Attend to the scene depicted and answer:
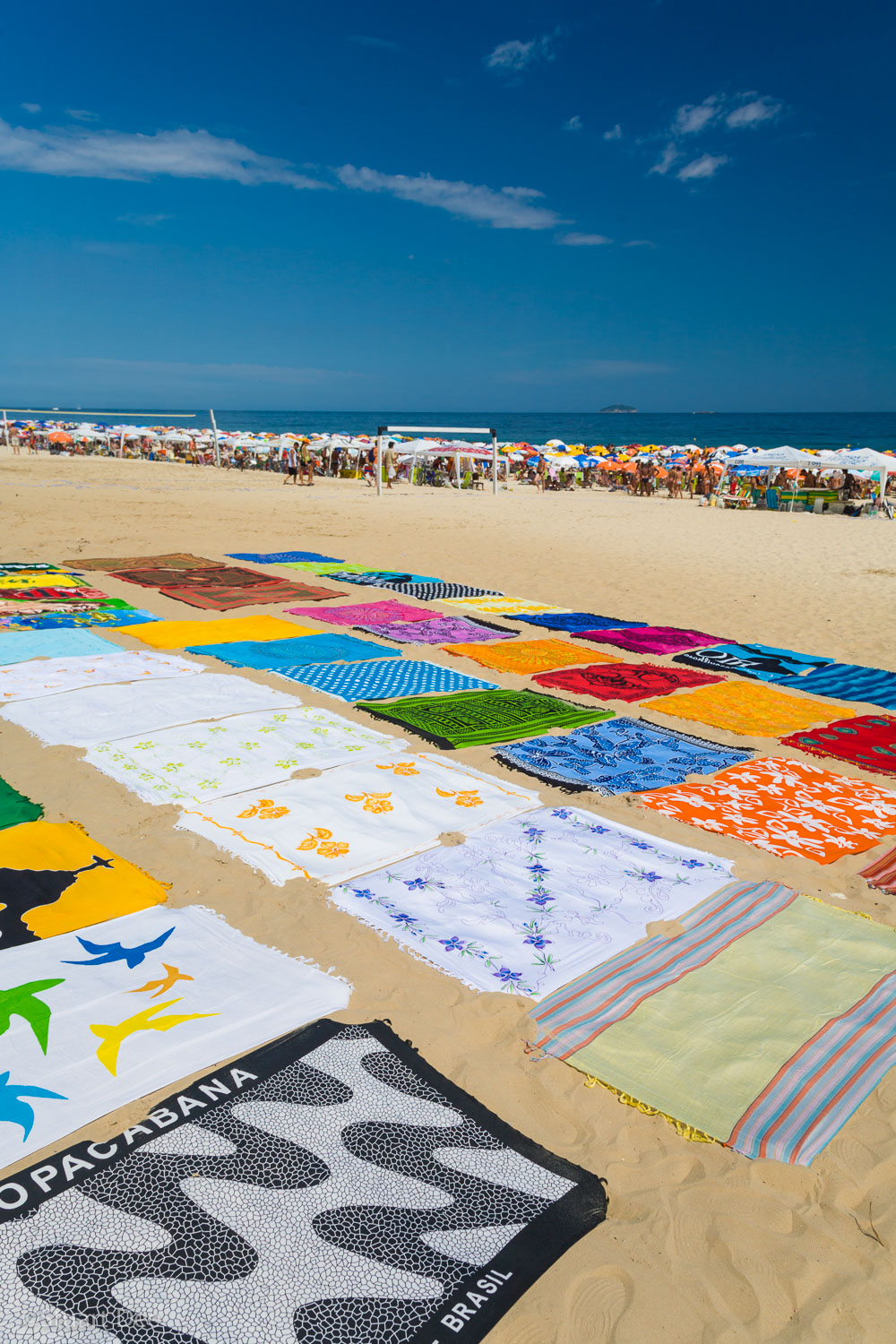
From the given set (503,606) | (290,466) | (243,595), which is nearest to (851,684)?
(503,606)

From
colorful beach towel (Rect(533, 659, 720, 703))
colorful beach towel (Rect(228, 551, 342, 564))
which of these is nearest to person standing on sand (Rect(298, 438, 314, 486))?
colorful beach towel (Rect(228, 551, 342, 564))

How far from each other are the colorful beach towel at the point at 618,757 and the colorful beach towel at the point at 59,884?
2.11m

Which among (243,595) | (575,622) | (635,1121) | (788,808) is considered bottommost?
(635,1121)

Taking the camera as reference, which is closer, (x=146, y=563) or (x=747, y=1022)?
(x=747, y=1022)

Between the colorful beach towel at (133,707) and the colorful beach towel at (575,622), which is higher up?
the colorful beach towel at (575,622)

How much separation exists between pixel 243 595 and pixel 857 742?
236 inches

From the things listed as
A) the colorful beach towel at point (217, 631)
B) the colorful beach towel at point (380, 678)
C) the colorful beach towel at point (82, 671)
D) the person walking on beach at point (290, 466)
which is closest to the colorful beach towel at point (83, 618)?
the colorful beach towel at point (217, 631)

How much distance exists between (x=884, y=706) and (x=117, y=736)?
5.09 metres

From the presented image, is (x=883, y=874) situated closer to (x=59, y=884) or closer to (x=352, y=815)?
(x=352, y=815)

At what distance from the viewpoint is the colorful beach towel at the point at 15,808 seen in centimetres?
350

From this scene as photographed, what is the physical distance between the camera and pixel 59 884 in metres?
2.97

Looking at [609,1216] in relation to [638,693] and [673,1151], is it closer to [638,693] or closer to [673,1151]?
[673,1151]

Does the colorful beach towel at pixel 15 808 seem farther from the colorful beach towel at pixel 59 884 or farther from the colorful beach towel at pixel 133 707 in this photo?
the colorful beach towel at pixel 133 707

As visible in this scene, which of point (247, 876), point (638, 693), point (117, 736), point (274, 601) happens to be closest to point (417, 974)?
point (247, 876)
